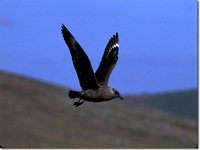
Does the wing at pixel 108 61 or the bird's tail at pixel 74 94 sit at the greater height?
the wing at pixel 108 61

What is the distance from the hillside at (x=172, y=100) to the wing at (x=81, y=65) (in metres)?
72.9

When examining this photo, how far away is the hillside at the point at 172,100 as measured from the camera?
8394cm

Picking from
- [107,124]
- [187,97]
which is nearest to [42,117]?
[107,124]

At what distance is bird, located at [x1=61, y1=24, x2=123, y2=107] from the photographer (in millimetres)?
9023

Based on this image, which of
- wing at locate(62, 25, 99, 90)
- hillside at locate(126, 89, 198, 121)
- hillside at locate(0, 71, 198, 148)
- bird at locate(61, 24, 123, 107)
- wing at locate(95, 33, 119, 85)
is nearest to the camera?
bird at locate(61, 24, 123, 107)

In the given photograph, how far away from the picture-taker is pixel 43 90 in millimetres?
63812

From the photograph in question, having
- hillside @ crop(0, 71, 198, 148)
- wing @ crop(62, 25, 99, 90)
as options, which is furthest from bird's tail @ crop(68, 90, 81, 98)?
hillside @ crop(0, 71, 198, 148)

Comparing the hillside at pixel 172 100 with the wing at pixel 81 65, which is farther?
the hillside at pixel 172 100

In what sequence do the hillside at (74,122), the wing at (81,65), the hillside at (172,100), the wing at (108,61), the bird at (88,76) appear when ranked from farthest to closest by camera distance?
the hillside at (172,100)
the hillside at (74,122)
the wing at (108,61)
the wing at (81,65)
the bird at (88,76)

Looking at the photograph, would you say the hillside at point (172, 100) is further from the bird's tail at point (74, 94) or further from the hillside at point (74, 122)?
the bird's tail at point (74, 94)

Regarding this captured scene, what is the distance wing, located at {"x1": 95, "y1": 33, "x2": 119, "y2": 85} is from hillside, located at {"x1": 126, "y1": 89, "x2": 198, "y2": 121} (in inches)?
2812

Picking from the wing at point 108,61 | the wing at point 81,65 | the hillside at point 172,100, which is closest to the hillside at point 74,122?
the hillside at point 172,100

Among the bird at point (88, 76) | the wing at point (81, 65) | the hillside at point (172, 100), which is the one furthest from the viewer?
the hillside at point (172, 100)

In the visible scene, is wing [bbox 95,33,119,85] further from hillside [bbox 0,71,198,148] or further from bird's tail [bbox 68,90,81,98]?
hillside [bbox 0,71,198,148]
